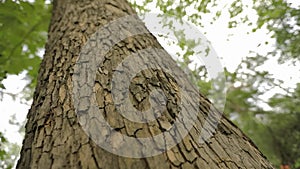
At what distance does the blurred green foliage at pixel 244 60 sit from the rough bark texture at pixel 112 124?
50.1 inches

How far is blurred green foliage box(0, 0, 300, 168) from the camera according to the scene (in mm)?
3111

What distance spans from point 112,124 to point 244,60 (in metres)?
5.95

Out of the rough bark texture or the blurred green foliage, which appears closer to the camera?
the rough bark texture

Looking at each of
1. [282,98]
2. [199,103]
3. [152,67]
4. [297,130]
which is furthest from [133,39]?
[297,130]

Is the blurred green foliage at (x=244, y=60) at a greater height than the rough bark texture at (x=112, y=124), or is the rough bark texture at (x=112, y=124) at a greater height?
the blurred green foliage at (x=244, y=60)

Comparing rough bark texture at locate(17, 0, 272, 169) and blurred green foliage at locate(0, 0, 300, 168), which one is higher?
blurred green foliage at locate(0, 0, 300, 168)

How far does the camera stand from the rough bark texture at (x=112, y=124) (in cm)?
90

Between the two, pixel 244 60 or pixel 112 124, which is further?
pixel 244 60

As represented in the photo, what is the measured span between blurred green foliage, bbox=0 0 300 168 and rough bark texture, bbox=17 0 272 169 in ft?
4.18

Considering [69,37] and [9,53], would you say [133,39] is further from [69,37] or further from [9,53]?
[9,53]

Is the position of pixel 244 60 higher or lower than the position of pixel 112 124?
higher

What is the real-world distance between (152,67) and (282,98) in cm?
528

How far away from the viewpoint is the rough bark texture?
2.94ft

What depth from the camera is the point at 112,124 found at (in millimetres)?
997
